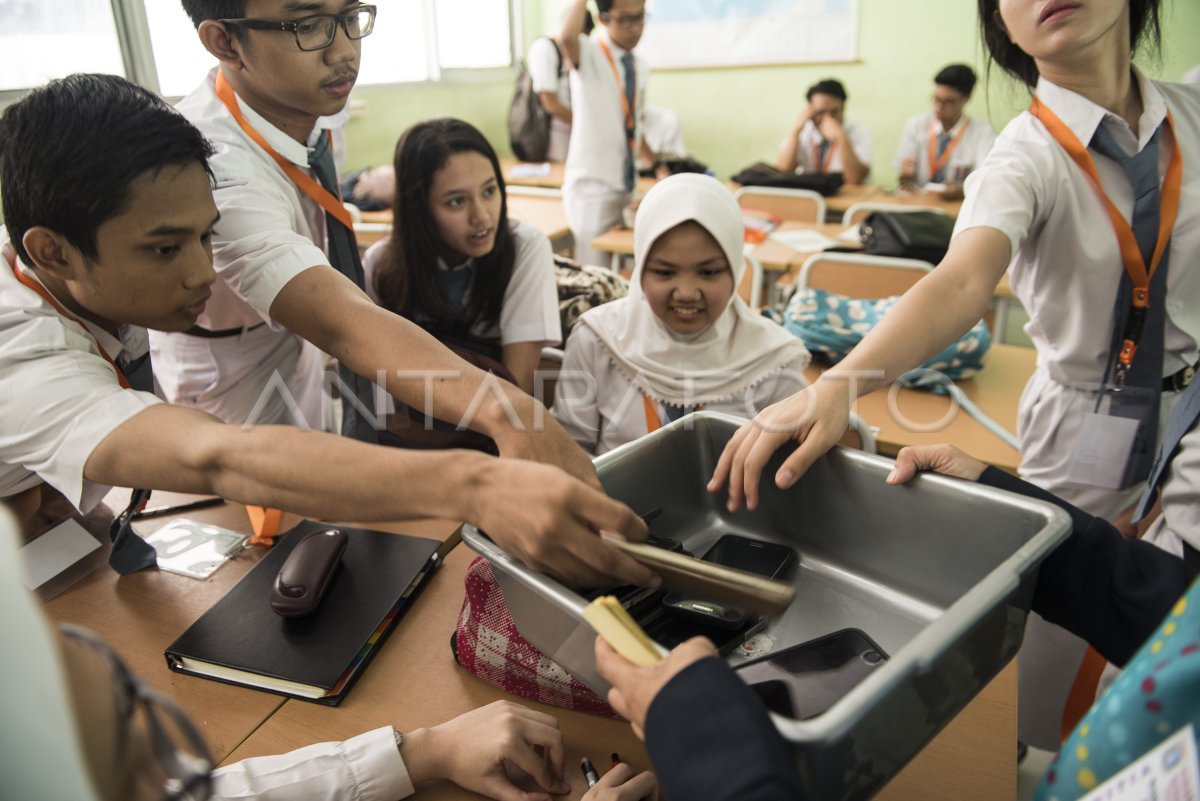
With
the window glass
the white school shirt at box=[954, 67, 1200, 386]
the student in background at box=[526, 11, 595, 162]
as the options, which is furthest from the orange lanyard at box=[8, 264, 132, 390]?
the student in background at box=[526, 11, 595, 162]

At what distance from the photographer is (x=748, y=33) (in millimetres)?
5637

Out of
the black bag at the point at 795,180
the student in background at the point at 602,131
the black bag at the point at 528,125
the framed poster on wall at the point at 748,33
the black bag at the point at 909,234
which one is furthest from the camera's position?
the framed poster on wall at the point at 748,33

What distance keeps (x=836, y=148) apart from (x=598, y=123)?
202 cm

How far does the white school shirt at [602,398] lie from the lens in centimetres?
164

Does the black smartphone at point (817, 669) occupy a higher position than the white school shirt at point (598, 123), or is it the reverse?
the white school shirt at point (598, 123)

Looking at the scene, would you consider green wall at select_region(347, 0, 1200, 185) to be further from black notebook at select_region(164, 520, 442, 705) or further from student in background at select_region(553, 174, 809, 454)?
black notebook at select_region(164, 520, 442, 705)

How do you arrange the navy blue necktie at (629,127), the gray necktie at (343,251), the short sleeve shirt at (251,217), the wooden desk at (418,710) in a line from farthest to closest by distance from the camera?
the navy blue necktie at (629,127) → the gray necktie at (343,251) → the short sleeve shirt at (251,217) → the wooden desk at (418,710)

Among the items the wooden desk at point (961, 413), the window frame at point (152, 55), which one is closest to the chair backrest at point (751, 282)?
the wooden desk at point (961, 413)

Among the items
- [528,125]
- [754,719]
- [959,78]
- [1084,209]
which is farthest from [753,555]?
[528,125]

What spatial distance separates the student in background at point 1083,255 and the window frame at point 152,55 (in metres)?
1.34

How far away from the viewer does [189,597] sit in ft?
3.43

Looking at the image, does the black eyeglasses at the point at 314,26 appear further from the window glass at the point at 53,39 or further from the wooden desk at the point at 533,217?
the window glass at the point at 53,39

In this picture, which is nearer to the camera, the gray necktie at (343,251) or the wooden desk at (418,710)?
the wooden desk at (418,710)

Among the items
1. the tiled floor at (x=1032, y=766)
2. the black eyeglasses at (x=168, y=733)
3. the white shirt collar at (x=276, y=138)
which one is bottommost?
the tiled floor at (x=1032, y=766)
